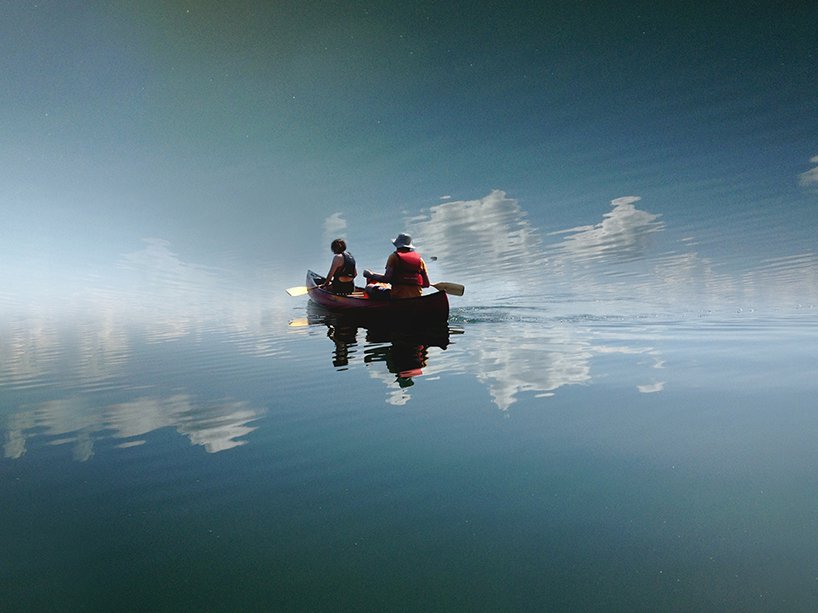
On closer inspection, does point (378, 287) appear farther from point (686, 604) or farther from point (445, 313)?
point (686, 604)

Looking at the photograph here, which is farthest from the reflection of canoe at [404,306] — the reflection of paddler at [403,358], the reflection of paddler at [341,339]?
the reflection of paddler at [403,358]

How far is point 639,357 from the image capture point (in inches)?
385

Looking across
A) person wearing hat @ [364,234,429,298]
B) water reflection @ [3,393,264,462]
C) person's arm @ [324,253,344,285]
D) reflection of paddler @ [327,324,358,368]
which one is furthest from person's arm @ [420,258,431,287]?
water reflection @ [3,393,264,462]

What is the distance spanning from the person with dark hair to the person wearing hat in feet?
20.2

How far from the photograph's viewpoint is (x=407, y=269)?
15844 millimetres

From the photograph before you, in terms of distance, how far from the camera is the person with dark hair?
850 inches

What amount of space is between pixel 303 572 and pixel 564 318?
19.8 m

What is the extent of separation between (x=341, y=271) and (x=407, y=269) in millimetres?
7017

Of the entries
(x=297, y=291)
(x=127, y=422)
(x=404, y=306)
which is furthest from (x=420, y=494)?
(x=297, y=291)

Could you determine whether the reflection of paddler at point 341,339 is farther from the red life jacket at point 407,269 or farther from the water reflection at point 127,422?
the water reflection at point 127,422

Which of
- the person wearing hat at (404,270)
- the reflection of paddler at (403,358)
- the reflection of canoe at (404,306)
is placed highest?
the person wearing hat at (404,270)

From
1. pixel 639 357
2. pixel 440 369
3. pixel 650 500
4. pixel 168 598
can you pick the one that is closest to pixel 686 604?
pixel 650 500

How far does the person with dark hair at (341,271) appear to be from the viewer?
2158 centimetres

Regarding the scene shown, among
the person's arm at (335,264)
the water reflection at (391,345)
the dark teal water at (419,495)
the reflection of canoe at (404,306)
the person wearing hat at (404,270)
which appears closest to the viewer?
the dark teal water at (419,495)
